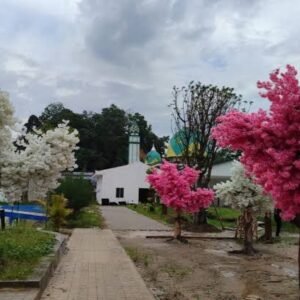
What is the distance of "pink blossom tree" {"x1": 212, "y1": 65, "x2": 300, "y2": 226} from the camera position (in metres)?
5.14

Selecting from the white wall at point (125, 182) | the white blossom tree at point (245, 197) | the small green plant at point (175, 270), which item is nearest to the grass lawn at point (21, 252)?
the small green plant at point (175, 270)

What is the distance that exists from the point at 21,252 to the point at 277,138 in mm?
7953

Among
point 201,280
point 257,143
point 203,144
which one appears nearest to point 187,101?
point 203,144

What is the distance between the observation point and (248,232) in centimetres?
1783

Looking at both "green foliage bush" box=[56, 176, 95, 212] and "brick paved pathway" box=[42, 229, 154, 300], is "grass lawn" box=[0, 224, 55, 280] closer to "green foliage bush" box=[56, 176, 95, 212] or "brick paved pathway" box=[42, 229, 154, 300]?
"brick paved pathway" box=[42, 229, 154, 300]

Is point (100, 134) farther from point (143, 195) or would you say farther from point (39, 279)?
point (39, 279)

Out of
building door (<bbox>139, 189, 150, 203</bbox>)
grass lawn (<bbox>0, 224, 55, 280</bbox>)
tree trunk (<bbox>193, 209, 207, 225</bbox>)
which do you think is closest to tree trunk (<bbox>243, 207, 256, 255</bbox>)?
grass lawn (<bbox>0, 224, 55, 280</bbox>)

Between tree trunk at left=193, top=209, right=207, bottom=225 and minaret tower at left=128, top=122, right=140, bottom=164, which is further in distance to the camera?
minaret tower at left=128, top=122, right=140, bottom=164

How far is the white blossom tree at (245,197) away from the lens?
1795cm

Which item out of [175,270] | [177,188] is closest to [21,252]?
[175,270]

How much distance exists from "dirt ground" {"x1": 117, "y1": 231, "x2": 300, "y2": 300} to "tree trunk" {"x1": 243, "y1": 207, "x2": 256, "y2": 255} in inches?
15.3

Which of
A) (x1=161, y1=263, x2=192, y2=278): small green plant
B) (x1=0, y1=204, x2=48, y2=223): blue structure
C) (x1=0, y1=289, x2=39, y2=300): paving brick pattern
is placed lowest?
(x1=161, y1=263, x2=192, y2=278): small green plant

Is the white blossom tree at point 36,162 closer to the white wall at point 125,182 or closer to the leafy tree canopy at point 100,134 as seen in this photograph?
→ the white wall at point 125,182

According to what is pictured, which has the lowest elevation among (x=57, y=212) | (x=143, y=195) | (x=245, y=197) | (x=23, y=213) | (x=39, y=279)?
(x=39, y=279)
